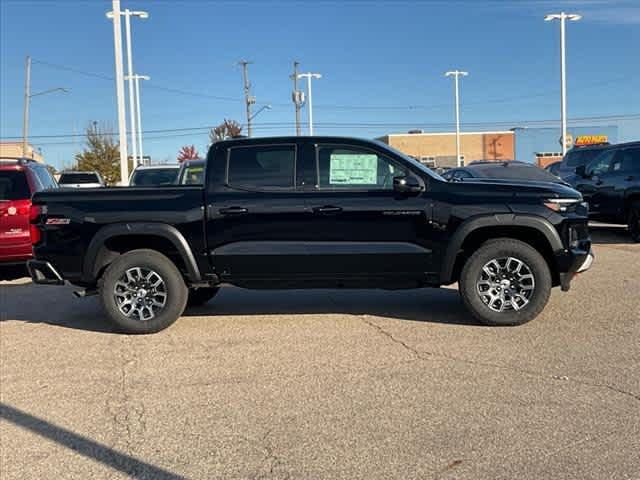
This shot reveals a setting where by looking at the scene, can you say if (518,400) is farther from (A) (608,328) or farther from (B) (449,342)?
(A) (608,328)

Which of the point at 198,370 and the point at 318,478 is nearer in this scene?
the point at 318,478

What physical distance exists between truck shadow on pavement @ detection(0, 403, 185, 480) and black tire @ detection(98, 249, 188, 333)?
188cm

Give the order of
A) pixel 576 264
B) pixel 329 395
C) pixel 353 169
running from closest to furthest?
pixel 329 395
pixel 576 264
pixel 353 169

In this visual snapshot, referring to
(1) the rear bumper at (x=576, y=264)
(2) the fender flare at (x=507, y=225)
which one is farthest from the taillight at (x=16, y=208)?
(1) the rear bumper at (x=576, y=264)

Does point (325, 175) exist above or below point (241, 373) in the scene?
above

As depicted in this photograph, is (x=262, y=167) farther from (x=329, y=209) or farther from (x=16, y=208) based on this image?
(x=16, y=208)

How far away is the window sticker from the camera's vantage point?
639 cm

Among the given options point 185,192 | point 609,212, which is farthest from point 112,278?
point 609,212

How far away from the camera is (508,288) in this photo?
626cm

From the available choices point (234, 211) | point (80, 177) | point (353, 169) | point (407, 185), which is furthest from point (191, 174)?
point (80, 177)

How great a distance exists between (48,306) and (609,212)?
33.3 ft

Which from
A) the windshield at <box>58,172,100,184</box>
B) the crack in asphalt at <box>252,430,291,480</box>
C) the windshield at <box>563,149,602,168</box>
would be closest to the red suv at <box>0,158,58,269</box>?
the crack in asphalt at <box>252,430,291,480</box>

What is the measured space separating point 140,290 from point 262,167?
1.80m

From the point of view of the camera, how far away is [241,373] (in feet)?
16.8
